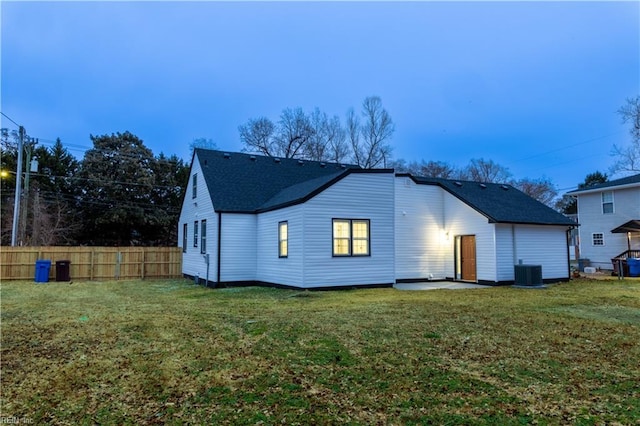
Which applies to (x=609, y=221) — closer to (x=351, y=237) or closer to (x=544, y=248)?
(x=544, y=248)

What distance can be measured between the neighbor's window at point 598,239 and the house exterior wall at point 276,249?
18714 millimetres

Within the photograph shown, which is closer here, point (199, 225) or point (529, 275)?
point (529, 275)

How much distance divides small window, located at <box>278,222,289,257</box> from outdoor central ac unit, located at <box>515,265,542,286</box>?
26.8ft

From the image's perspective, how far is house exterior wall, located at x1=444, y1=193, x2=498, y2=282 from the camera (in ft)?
46.9

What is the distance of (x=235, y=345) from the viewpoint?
5625mm

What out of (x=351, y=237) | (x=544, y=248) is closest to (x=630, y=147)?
(x=544, y=248)

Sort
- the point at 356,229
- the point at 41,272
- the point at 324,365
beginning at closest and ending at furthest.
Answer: the point at 324,365
the point at 356,229
the point at 41,272

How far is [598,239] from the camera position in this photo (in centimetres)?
2219

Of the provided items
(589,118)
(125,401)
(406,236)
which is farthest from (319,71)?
(589,118)

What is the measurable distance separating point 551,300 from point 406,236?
588cm

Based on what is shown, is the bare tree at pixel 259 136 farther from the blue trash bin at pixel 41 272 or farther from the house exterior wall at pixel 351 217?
the house exterior wall at pixel 351 217

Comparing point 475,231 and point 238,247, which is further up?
point 475,231

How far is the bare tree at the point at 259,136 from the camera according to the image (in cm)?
3395

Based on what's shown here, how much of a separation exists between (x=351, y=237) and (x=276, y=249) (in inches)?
106
